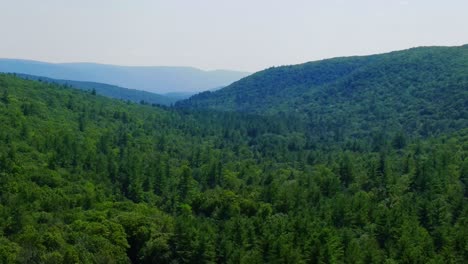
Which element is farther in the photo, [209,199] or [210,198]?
[210,198]

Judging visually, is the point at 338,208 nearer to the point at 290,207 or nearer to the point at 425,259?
the point at 290,207

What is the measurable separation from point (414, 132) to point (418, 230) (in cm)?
10910

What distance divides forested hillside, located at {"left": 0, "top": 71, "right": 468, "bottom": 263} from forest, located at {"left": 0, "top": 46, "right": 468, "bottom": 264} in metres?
0.26

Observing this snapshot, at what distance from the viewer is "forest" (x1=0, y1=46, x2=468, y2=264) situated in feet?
225

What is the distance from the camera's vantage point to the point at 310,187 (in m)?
100

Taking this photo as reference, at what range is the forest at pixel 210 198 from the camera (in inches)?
2704

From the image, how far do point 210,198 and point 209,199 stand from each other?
0.54m

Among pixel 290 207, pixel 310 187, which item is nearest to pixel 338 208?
pixel 290 207

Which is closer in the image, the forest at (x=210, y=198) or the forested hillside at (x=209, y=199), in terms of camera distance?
the forested hillside at (x=209, y=199)

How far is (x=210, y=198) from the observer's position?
93.9 meters

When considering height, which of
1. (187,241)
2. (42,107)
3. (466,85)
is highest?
(466,85)

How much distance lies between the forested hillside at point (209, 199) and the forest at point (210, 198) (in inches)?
10.4

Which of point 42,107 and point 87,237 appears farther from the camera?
point 42,107

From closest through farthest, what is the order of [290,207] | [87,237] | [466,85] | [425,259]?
[425,259], [87,237], [290,207], [466,85]
